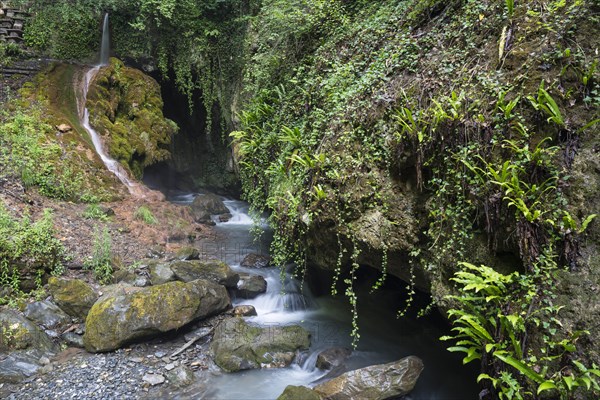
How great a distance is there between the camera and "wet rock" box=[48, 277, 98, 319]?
6.65 m

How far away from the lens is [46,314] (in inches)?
255

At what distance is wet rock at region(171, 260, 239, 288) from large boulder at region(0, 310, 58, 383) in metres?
2.41

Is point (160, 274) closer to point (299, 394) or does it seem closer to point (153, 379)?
point (153, 379)

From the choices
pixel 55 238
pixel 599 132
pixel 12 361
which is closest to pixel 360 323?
pixel 599 132

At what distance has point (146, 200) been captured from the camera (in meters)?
11.2

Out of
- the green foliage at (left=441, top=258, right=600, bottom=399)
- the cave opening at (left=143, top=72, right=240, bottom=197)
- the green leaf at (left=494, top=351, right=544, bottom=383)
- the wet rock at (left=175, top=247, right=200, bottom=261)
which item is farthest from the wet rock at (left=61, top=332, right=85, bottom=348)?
the cave opening at (left=143, top=72, right=240, bottom=197)

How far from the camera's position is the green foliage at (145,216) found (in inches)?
403

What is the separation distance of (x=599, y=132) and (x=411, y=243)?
84.6 inches

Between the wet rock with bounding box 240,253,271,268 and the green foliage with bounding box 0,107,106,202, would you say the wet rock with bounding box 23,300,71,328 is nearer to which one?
the green foliage with bounding box 0,107,106,202

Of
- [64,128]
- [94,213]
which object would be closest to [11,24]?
[64,128]

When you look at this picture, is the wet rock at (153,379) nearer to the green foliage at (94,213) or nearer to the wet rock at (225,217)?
the green foliage at (94,213)

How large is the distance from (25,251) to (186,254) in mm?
3249

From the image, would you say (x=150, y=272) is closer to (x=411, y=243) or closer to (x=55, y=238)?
(x=55, y=238)

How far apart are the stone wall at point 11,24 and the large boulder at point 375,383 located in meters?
15.7
